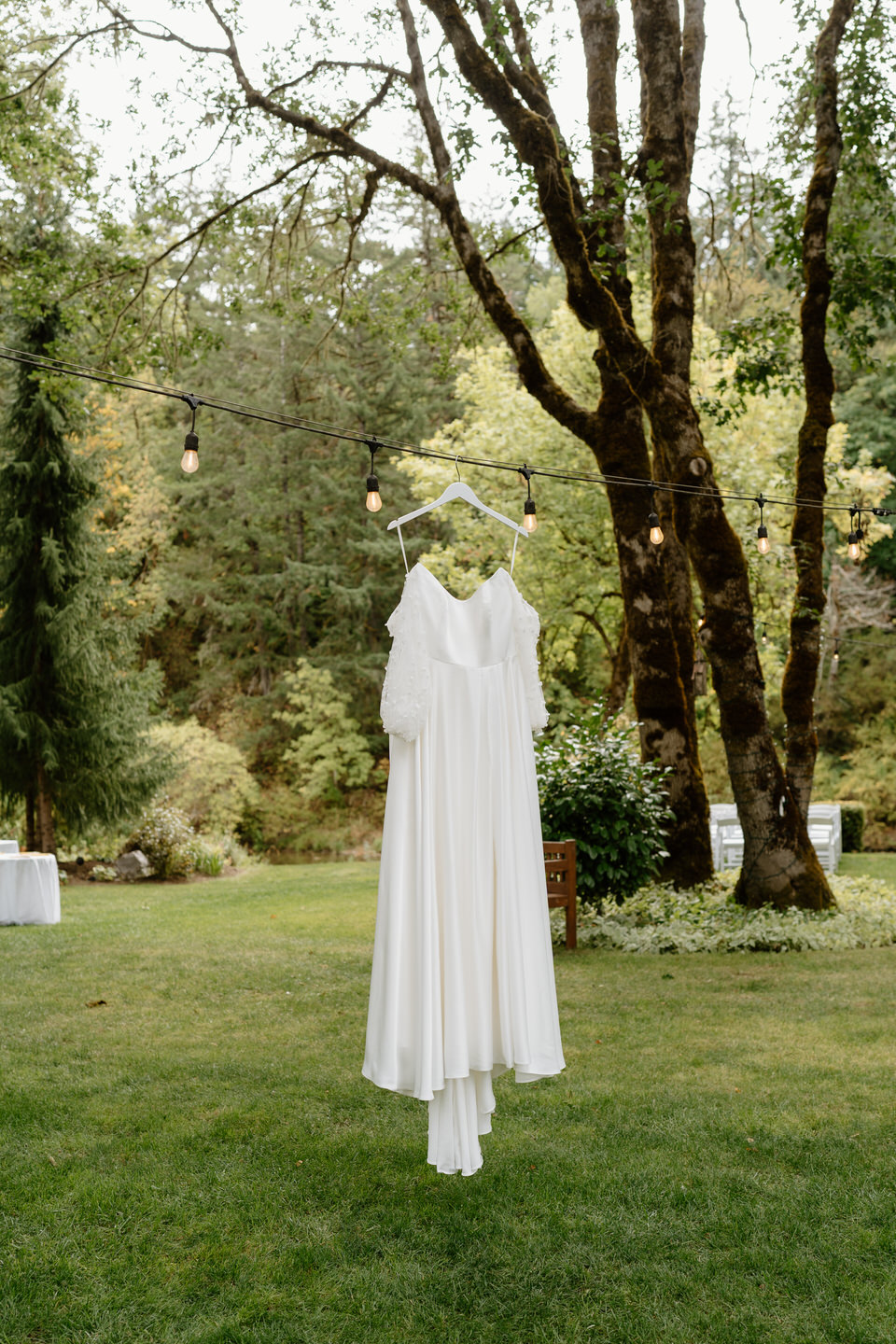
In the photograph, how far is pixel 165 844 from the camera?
1276 centimetres

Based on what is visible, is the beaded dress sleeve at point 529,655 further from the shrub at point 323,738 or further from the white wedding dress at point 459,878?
the shrub at point 323,738

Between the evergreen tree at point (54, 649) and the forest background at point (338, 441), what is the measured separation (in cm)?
40

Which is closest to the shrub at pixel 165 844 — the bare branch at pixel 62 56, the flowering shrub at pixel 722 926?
the flowering shrub at pixel 722 926

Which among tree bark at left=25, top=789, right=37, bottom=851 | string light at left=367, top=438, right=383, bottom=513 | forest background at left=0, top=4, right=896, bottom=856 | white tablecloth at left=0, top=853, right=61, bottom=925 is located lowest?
white tablecloth at left=0, top=853, right=61, bottom=925

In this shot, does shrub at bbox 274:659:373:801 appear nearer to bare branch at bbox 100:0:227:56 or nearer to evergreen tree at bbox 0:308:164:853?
evergreen tree at bbox 0:308:164:853

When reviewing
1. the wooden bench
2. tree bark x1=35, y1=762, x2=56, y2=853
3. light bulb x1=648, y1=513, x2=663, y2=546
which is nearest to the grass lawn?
the wooden bench

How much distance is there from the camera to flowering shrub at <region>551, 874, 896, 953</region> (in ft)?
23.5

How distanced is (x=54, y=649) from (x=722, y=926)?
836 cm

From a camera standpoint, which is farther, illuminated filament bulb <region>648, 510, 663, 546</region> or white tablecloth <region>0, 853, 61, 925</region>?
white tablecloth <region>0, 853, 61, 925</region>

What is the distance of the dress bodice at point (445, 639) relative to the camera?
3014 mm

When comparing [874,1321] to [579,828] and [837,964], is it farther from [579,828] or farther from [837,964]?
[579,828]

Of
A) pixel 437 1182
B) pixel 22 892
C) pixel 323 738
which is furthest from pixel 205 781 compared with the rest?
pixel 437 1182

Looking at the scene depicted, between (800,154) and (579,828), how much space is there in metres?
6.05

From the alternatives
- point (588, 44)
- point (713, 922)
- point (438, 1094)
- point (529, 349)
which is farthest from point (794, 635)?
point (438, 1094)
